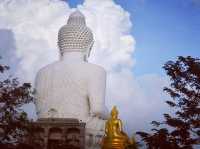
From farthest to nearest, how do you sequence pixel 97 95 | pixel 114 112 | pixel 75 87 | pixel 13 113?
1. pixel 75 87
2. pixel 97 95
3. pixel 114 112
4. pixel 13 113

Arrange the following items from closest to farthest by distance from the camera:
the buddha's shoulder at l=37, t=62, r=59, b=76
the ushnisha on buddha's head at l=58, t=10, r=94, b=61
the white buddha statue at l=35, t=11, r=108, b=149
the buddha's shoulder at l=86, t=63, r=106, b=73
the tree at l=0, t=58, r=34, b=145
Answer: the tree at l=0, t=58, r=34, b=145, the white buddha statue at l=35, t=11, r=108, b=149, the buddha's shoulder at l=86, t=63, r=106, b=73, the buddha's shoulder at l=37, t=62, r=59, b=76, the ushnisha on buddha's head at l=58, t=10, r=94, b=61

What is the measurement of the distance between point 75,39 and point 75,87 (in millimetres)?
3945

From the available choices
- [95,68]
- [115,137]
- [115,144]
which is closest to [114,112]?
[115,137]

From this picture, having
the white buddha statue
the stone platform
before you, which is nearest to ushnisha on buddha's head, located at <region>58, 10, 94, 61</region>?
the white buddha statue

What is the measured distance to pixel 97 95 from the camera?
99.4ft

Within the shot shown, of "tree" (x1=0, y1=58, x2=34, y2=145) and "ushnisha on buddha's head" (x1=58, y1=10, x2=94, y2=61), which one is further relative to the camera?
"ushnisha on buddha's head" (x1=58, y1=10, x2=94, y2=61)

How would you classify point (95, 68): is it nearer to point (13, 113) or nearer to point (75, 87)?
point (75, 87)

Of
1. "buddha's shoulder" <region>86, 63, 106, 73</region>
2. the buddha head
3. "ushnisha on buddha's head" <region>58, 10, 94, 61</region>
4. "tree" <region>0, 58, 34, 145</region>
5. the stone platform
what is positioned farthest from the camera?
"ushnisha on buddha's head" <region>58, 10, 94, 61</region>

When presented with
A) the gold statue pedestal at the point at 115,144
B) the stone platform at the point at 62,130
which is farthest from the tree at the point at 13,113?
the stone platform at the point at 62,130

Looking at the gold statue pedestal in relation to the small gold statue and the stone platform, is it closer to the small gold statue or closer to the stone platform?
the small gold statue

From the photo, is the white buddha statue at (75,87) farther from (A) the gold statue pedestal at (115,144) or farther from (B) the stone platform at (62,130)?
(A) the gold statue pedestal at (115,144)

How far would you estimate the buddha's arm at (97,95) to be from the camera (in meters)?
30.0

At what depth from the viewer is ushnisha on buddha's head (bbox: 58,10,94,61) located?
32.6 m

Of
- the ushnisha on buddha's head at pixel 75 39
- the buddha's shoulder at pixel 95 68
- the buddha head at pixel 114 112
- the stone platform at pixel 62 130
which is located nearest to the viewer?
the buddha head at pixel 114 112
